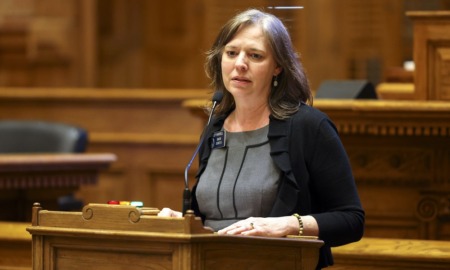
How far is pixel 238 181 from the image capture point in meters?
3.16

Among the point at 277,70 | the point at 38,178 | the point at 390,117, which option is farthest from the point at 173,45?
the point at 277,70

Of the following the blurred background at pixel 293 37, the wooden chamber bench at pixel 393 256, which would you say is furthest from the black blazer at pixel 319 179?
the blurred background at pixel 293 37

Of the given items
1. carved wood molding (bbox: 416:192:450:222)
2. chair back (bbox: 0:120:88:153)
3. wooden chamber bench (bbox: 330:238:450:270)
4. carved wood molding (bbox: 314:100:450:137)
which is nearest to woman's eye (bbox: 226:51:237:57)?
wooden chamber bench (bbox: 330:238:450:270)

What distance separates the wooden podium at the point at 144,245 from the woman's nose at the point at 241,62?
1.72ft

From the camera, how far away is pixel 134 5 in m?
10.6

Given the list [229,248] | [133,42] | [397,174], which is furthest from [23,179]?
[133,42]

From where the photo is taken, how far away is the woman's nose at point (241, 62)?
3.15 m

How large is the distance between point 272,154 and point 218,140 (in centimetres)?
21

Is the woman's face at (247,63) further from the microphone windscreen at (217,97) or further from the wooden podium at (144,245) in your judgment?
the wooden podium at (144,245)

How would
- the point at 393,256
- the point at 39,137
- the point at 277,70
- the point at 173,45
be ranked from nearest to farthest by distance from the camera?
the point at 277,70
the point at 393,256
the point at 39,137
the point at 173,45

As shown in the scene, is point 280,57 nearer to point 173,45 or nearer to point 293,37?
point 293,37

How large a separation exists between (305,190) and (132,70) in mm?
7553

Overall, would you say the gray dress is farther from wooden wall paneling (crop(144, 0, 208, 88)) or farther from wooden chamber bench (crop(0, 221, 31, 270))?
wooden wall paneling (crop(144, 0, 208, 88))

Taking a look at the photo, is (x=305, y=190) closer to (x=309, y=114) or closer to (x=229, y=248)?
(x=309, y=114)
